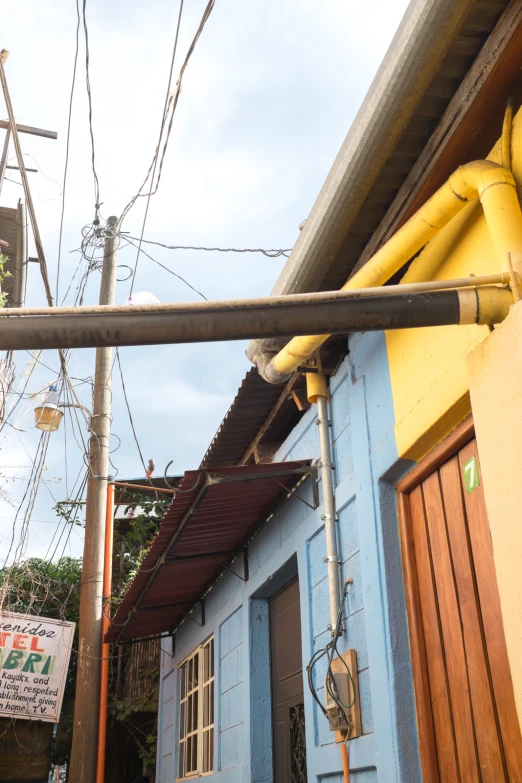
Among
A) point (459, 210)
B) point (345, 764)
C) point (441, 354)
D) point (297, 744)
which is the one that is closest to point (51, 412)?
point (297, 744)

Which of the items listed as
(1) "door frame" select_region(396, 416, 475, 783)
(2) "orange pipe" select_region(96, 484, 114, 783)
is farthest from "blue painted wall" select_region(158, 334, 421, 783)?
(2) "orange pipe" select_region(96, 484, 114, 783)

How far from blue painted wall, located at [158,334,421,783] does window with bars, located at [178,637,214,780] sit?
0.70m

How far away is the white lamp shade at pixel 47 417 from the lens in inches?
357

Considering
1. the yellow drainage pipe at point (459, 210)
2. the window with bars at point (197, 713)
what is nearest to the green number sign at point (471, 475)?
the yellow drainage pipe at point (459, 210)

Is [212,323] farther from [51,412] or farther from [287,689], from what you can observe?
[51,412]

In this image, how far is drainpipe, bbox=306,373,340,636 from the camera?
4770 millimetres

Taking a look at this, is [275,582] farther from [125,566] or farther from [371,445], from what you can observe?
[125,566]

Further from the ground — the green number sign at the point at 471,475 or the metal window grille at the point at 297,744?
the green number sign at the point at 471,475

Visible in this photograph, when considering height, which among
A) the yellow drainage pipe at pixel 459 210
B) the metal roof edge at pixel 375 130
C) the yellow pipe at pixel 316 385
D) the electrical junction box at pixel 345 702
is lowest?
the electrical junction box at pixel 345 702

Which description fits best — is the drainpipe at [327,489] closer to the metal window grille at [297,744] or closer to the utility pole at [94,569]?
the metal window grille at [297,744]

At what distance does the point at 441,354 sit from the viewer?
384 cm

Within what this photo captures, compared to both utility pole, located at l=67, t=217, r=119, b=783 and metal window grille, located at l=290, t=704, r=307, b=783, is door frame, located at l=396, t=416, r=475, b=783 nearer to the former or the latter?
metal window grille, located at l=290, t=704, r=307, b=783

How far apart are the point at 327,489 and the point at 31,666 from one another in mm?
5870

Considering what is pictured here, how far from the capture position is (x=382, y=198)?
4.26 metres
